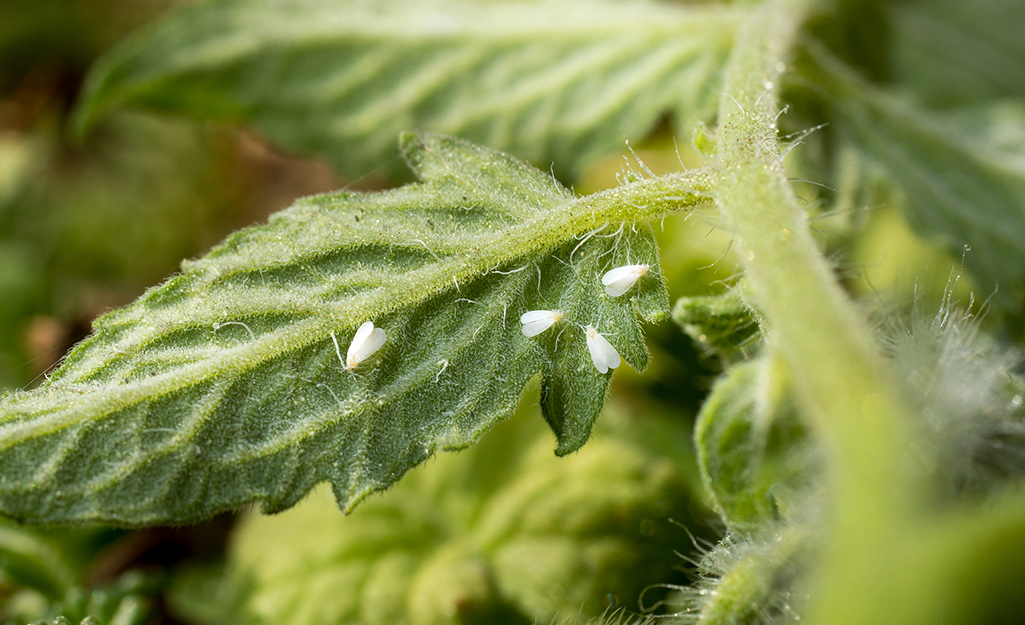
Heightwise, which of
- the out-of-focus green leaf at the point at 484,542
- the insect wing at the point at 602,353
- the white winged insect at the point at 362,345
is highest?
the white winged insect at the point at 362,345

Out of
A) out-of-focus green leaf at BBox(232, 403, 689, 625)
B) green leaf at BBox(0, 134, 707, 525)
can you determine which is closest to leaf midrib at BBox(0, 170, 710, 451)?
green leaf at BBox(0, 134, 707, 525)

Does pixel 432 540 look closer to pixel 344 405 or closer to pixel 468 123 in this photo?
pixel 344 405

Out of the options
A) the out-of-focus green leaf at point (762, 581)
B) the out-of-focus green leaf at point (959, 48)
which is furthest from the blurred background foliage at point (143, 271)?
the out-of-focus green leaf at point (959, 48)

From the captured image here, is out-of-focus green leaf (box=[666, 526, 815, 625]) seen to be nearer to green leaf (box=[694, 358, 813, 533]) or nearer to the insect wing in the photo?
green leaf (box=[694, 358, 813, 533])

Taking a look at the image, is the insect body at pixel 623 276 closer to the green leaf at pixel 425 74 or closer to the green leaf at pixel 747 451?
the green leaf at pixel 747 451

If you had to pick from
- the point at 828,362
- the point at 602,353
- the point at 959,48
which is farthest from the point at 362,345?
the point at 959,48

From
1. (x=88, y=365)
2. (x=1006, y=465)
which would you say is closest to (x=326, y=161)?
(x=88, y=365)
